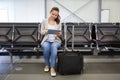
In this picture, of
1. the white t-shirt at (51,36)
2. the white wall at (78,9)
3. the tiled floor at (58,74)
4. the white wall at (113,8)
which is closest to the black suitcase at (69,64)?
the tiled floor at (58,74)

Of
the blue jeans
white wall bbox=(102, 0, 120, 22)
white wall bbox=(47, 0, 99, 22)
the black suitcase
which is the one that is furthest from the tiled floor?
white wall bbox=(102, 0, 120, 22)

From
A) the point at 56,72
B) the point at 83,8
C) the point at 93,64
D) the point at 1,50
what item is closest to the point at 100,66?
the point at 93,64

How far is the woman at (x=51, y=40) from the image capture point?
3905 millimetres

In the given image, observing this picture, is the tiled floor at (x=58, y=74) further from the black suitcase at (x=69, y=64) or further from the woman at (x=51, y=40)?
the woman at (x=51, y=40)

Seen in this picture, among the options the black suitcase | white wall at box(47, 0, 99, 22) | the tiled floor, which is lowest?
the tiled floor

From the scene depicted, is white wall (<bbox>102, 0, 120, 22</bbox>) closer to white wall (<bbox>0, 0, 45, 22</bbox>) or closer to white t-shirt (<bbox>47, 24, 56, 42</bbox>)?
white wall (<bbox>0, 0, 45, 22</bbox>)

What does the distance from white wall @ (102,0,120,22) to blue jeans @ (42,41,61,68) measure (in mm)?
6330

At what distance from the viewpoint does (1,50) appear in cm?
472

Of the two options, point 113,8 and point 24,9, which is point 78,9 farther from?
point 24,9

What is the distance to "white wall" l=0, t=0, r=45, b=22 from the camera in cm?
979

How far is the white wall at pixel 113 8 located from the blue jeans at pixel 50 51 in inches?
249

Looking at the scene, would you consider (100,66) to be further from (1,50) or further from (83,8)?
(83,8)

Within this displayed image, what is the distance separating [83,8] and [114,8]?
134 cm

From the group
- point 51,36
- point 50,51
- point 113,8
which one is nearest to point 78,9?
point 113,8
